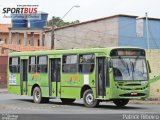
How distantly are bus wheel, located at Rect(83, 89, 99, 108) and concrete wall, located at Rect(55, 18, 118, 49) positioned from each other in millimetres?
33648

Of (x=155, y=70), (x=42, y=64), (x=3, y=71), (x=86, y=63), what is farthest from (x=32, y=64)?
(x=3, y=71)

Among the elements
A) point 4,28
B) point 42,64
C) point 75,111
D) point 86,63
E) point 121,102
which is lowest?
point 75,111

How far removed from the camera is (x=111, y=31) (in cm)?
5931

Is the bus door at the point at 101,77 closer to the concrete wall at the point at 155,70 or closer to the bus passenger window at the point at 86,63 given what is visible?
the bus passenger window at the point at 86,63

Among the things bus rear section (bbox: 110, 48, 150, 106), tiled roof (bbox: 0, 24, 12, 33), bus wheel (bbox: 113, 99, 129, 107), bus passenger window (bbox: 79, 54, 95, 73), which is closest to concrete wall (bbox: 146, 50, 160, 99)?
bus wheel (bbox: 113, 99, 129, 107)

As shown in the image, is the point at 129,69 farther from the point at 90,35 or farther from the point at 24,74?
the point at 90,35

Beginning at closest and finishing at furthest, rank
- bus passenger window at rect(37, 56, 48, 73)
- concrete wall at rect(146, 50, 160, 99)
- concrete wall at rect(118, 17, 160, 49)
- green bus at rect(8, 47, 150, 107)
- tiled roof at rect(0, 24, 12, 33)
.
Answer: green bus at rect(8, 47, 150, 107)
bus passenger window at rect(37, 56, 48, 73)
concrete wall at rect(146, 50, 160, 99)
concrete wall at rect(118, 17, 160, 49)
tiled roof at rect(0, 24, 12, 33)

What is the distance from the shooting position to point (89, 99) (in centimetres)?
2494

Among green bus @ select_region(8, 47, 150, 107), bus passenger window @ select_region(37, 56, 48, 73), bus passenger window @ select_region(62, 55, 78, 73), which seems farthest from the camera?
bus passenger window @ select_region(37, 56, 48, 73)

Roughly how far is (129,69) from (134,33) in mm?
35953

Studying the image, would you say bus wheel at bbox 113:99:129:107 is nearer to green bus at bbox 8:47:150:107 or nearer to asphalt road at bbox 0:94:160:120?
green bus at bbox 8:47:150:107

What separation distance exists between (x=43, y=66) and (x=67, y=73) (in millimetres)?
2318

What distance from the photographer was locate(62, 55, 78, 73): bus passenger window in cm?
2614

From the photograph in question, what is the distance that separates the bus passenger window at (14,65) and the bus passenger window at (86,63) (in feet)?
20.0
